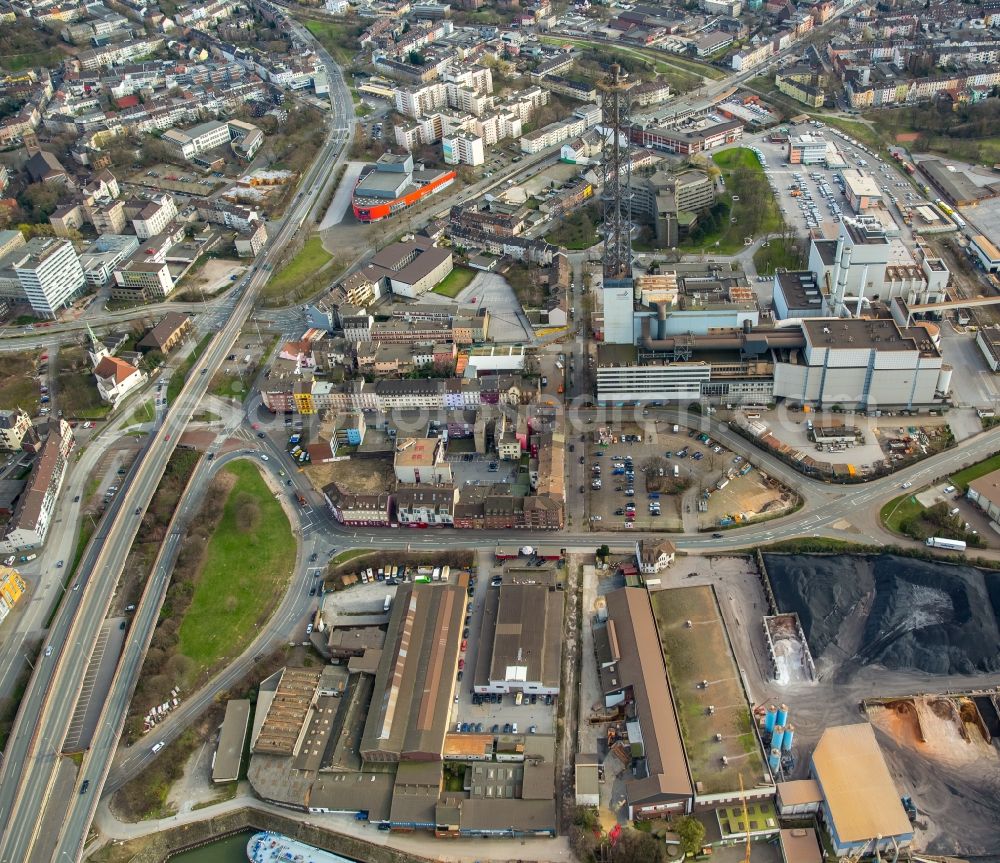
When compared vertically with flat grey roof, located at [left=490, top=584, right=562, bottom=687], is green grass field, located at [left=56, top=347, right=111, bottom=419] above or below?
below

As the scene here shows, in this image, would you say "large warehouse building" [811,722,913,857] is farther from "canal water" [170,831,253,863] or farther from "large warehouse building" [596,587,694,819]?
"canal water" [170,831,253,863]

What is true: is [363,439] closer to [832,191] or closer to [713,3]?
[832,191]

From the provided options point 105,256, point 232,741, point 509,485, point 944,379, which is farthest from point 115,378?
point 944,379

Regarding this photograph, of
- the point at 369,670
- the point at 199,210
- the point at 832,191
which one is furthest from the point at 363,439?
the point at 832,191

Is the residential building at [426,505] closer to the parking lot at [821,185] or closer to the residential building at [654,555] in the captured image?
the residential building at [654,555]

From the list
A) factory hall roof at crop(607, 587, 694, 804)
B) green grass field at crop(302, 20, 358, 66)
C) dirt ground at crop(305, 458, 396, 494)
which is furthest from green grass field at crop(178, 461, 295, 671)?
green grass field at crop(302, 20, 358, 66)
